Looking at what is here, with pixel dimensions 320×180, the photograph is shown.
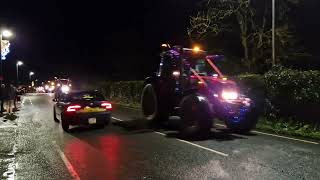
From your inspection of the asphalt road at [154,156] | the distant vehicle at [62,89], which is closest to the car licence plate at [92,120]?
the asphalt road at [154,156]

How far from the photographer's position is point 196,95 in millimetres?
15352

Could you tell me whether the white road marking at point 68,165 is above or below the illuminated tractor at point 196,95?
below

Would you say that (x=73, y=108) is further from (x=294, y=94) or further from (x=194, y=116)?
(x=294, y=94)

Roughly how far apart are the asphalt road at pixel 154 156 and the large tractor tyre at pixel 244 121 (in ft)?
1.01

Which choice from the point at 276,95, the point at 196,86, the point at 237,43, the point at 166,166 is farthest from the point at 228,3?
the point at 166,166

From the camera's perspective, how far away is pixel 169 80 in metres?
17.4

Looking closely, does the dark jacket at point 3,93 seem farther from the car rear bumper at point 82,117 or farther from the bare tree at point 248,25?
the bare tree at point 248,25

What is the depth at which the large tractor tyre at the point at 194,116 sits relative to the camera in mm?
14898

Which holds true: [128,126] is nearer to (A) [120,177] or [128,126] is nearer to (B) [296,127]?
(B) [296,127]

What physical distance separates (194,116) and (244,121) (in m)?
1.77

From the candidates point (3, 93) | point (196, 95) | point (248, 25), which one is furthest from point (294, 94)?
point (248, 25)

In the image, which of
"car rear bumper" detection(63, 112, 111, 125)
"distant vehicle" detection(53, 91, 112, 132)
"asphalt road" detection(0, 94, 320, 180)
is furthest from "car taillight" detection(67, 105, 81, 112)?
"asphalt road" detection(0, 94, 320, 180)

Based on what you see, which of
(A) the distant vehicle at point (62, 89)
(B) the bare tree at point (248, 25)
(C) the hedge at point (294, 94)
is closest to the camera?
(C) the hedge at point (294, 94)

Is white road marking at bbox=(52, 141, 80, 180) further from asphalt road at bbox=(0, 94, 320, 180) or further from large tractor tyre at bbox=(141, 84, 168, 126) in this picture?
large tractor tyre at bbox=(141, 84, 168, 126)
